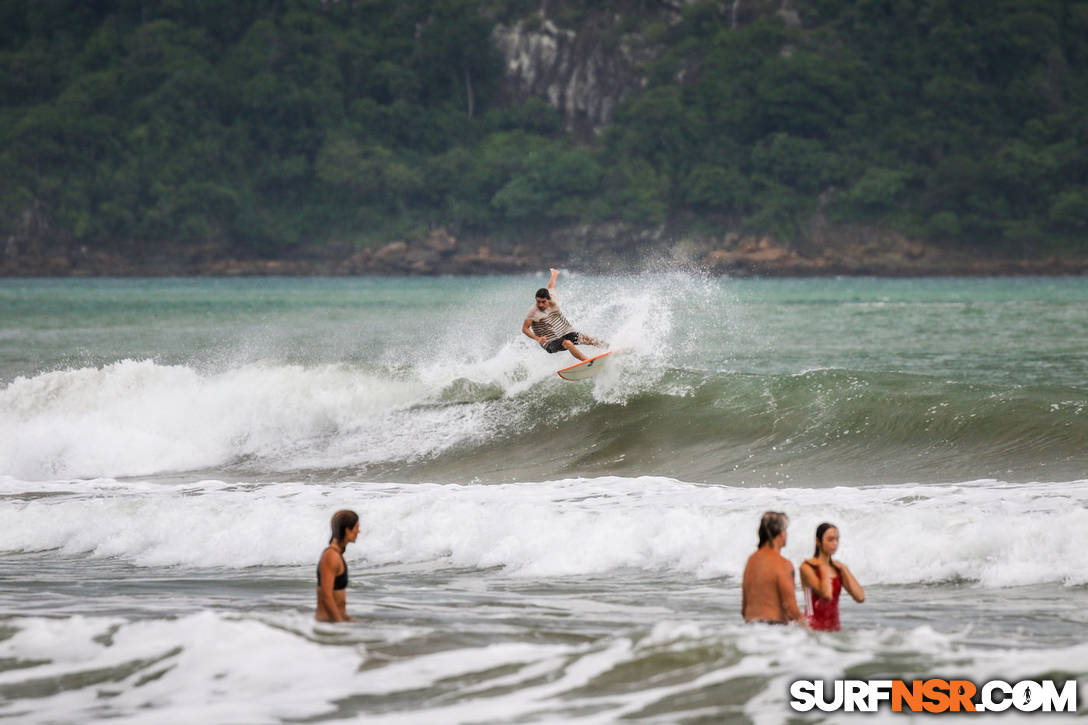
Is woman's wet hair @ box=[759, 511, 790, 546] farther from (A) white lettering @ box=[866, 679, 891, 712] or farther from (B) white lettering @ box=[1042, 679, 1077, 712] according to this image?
(B) white lettering @ box=[1042, 679, 1077, 712]

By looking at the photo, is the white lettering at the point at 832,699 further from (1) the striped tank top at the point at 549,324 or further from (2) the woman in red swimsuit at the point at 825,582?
Answer: (1) the striped tank top at the point at 549,324

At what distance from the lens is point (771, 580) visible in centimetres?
771

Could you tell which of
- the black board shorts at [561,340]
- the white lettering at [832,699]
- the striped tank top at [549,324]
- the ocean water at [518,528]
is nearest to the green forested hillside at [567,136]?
the ocean water at [518,528]

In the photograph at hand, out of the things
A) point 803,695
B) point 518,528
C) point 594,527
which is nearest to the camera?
point 803,695

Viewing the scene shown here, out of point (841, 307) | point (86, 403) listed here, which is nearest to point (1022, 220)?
point (841, 307)

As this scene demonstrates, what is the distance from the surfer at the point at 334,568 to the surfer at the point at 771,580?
2.48 metres

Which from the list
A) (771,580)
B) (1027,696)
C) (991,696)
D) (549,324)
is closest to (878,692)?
(991,696)

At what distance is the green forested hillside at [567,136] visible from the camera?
123938mm

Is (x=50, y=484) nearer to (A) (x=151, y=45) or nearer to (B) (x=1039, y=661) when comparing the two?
(B) (x=1039, y=661)

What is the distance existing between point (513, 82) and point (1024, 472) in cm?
13887

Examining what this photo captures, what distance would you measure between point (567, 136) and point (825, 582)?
13706 cm

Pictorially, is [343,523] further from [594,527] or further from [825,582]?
A: [594,527]

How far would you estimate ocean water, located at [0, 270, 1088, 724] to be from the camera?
284 inches

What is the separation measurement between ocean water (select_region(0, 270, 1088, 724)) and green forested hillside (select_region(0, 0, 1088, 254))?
9894cm
